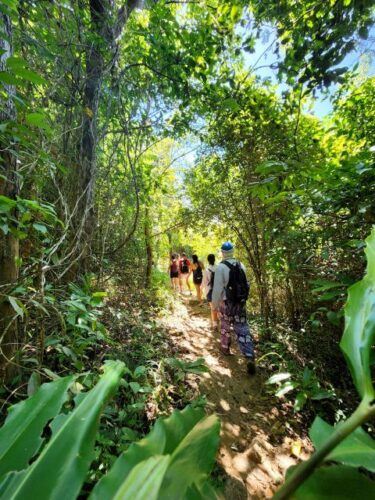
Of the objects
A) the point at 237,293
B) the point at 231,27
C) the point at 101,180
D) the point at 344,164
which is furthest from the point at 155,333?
the point at 231,27

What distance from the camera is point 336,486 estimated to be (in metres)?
0.35

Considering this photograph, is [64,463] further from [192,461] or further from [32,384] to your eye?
[32,384]

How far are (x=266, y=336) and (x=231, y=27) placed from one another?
4.94 m

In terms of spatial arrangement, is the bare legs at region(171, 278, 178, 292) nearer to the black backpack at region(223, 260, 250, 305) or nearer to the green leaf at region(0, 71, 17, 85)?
the black backpack at region(223, 260, 250, 305)

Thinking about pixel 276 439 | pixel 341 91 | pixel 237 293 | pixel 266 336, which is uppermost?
pixel 341 91

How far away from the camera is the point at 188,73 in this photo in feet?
11.4

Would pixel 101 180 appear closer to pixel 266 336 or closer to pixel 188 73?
pixel 188 73

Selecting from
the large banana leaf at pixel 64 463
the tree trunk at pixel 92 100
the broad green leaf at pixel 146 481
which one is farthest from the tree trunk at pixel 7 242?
the broad green leaf at pixel 146 481

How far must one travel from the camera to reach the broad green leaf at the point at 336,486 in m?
0.34

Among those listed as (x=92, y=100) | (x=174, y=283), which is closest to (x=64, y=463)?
(x=92, y=100)

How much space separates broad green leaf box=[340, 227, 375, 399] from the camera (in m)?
0.36

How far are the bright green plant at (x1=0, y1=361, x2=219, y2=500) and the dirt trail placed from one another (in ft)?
7.53

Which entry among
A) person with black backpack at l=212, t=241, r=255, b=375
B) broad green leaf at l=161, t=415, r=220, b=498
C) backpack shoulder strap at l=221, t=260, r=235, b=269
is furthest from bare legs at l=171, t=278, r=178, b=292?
broad green leaf at l=161, t=415, r=220, b=498

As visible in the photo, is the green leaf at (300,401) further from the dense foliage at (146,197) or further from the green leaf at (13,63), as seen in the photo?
the green leaf at (13,63)
